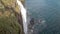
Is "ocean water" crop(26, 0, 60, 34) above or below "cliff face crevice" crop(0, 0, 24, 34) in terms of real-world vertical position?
below

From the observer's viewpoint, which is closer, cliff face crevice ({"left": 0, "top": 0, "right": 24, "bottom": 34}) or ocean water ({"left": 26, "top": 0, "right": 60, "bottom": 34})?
cliff face crevice ({"left": 0, "top": 0, "right": 24, "bottom": 34})

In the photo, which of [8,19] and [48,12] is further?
[48,12]

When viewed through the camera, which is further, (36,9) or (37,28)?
(36,9)

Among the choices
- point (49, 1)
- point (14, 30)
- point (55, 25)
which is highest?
point (14, 30)

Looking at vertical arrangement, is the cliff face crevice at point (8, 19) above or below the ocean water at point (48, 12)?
above

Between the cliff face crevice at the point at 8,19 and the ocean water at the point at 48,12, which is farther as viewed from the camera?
the ocean water at the point at 48,12

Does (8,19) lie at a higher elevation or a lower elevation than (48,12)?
higher

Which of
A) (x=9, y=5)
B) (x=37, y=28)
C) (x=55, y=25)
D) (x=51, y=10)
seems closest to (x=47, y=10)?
(x=51, y=10)

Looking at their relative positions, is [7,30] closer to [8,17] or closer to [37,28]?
[8,17]
